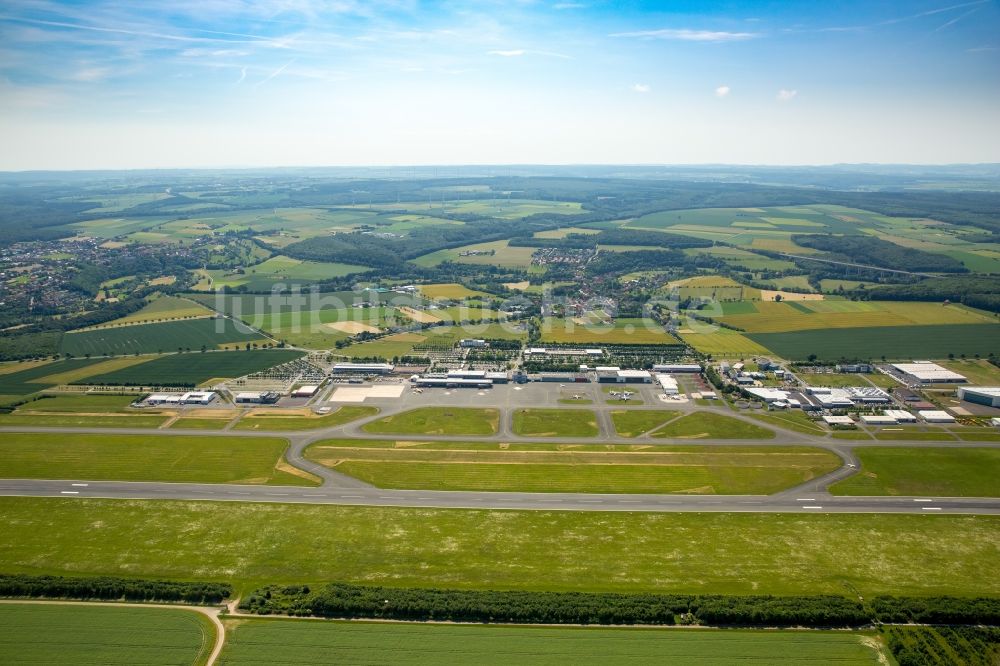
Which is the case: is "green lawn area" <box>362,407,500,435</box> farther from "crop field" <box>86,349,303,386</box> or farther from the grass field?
Answer: "crop field" <box>86,349,303,386</box>

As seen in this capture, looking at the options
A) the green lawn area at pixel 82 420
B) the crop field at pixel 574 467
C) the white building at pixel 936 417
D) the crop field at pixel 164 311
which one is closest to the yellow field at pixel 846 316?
the white building at pixel 936 417

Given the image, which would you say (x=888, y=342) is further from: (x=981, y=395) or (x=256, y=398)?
(x=256, y=398)

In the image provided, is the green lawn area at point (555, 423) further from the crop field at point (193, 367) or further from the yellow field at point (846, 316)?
the yellow field at point (846, 316)

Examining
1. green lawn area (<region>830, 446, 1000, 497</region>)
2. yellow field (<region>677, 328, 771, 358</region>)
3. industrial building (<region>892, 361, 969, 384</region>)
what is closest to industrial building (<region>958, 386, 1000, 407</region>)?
industrial building (<region>892, 361, 969, 384</region>)

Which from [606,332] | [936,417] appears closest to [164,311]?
[606,332]

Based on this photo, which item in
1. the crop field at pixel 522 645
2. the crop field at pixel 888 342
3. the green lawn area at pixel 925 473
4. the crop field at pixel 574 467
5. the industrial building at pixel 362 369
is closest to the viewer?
the crop field at pixel 522 645

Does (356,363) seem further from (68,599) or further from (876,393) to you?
(876,393)
